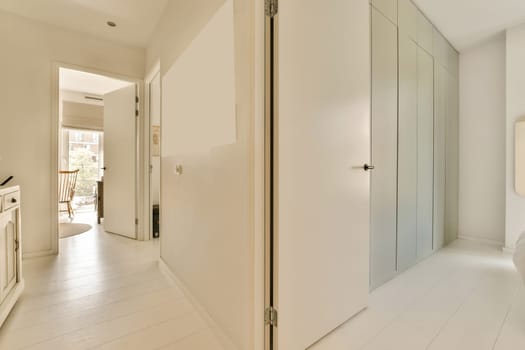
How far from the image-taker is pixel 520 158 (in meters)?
2.73

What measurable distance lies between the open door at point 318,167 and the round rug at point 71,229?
11.9ft

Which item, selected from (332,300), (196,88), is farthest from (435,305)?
(196,88)

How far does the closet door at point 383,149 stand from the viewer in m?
1.91

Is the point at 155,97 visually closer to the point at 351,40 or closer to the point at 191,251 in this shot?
the point at 191,251

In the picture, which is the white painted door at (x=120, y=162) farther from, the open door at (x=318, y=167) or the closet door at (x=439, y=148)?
the closet door at (x=439, y=148)

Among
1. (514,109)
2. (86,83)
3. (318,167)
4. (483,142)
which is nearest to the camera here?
(318,167)

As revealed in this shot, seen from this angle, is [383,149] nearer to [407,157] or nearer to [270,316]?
[407,157]

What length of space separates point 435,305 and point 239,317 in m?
1.42

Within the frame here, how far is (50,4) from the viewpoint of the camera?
2410 mm

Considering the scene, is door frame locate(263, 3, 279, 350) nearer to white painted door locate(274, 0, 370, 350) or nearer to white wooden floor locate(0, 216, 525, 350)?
white painted door locate(274, 0, 370, 350)

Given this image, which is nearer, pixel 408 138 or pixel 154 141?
pixel 408 138

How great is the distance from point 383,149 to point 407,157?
0.49m

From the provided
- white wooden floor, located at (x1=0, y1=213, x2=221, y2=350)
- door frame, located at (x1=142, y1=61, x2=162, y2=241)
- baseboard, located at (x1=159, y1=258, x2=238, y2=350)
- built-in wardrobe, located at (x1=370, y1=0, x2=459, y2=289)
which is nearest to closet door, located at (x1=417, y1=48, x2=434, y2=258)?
built-in wardrobe, located at (x1=370, y1=0, x2=459, y2=289)

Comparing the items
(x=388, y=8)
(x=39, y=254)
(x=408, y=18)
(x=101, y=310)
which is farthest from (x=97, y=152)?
(x=408, y=18)
